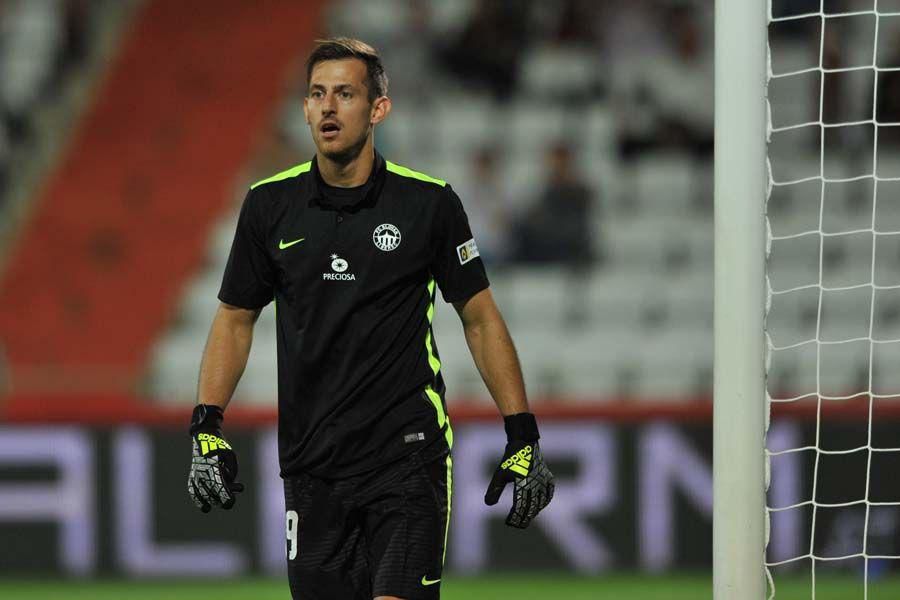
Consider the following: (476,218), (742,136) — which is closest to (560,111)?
(476,218)

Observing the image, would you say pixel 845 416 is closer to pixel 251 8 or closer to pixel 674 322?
pixel 674 322

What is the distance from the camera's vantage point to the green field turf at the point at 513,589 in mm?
7797

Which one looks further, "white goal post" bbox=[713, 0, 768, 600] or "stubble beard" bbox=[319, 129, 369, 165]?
"white goal post" bbox=[713, 0, 768, 600]

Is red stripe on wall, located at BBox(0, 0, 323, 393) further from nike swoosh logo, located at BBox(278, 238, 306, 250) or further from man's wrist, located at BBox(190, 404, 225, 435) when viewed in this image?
nike swoosh logo, located at BBox(278, 238, 306, 250)

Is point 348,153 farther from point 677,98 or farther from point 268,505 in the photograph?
point 677,98

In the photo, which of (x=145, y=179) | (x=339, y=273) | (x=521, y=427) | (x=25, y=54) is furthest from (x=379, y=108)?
(x=25, y=54)

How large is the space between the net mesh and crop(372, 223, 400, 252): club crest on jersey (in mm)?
3958

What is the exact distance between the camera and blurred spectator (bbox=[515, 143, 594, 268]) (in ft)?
33.4

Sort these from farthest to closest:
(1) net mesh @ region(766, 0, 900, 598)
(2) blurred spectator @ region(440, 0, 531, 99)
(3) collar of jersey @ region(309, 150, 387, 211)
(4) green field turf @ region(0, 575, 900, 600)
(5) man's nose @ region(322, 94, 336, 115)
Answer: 1. (2) blurred spectator @ region(440, 0, 531, 99)
2. (1) net mesh @ region(766, 0, 900, 598)
3. (4) green field turf @ region(0, 575, 900, 600)
4. (3) collar of jersey @ region(309, 150, 387, 211)
5. (5) man's nose @ region(322, 94, 336, 115)

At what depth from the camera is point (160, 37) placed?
13.2m

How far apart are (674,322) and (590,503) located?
2.19 m

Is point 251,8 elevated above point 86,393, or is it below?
above

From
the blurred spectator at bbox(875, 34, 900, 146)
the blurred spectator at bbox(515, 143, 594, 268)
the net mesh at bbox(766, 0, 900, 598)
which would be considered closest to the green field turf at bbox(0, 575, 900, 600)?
the net mesh at bbox(766, 0, 900, 598)

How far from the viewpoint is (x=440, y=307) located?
10180mm
